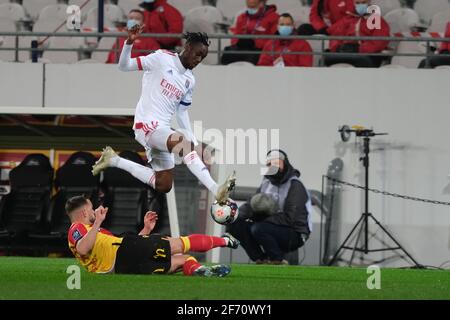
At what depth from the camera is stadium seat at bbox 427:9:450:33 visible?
719 inches

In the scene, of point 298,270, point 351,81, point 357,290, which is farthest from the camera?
point 351,81

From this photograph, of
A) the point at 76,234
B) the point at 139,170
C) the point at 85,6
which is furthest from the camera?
the point at 85,6

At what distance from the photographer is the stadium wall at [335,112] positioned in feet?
55.9

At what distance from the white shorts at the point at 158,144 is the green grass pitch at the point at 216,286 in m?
1.48

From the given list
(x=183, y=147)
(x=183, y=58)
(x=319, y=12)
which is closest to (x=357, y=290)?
(x=183, y=147)

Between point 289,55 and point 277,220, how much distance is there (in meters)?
3.54

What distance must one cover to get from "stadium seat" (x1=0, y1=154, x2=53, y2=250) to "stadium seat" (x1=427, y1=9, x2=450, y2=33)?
22.5ft

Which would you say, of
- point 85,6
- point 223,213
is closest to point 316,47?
point 85,6

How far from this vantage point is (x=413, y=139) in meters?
17.1

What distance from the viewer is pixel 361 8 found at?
57.4 ft

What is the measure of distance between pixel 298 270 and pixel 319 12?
6201 mm

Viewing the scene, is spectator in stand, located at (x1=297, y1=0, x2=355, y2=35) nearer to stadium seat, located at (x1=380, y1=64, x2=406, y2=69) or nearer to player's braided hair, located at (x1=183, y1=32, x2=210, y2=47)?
stadium seat, located at (x1=380, y1=64, x2=406, y2=69)

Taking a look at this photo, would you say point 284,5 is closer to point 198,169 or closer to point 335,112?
point 335,112

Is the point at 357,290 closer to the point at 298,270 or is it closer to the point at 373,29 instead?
the point at 298,270
